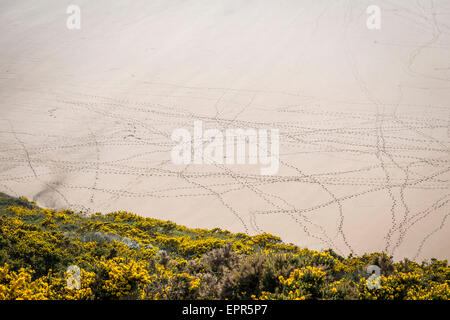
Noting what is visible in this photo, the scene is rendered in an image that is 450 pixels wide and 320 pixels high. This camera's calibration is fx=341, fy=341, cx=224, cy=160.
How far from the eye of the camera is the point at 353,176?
1156 centimetres

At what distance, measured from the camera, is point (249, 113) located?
1631 cm

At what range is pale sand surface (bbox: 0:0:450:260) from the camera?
33.9ft

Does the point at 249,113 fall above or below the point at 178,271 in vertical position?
above

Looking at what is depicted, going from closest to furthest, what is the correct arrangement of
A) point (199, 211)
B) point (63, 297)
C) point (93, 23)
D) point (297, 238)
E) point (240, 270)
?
point (63, 297) → point (240, 270) → point (297, 238) → point (199, 211) → point (93, 23)

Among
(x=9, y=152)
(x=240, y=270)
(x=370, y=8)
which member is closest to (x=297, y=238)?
(x=240, y=270)

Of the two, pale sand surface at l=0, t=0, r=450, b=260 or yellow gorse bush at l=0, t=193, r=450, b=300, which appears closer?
yellow gorse bush at l=0, t=193, r=450, b=300

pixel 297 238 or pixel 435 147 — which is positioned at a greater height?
pixel 435 147

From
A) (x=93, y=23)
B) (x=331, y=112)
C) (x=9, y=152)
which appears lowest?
(x=9, y=152)

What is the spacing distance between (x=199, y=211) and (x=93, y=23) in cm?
2523

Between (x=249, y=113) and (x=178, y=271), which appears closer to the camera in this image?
(x=178, y=271)

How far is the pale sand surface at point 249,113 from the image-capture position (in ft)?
33.9

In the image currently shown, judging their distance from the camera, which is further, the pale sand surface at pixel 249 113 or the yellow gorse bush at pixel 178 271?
the pale sand surface at pixel 249 113

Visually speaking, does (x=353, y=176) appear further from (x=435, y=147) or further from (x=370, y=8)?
(x=370, y=8)
